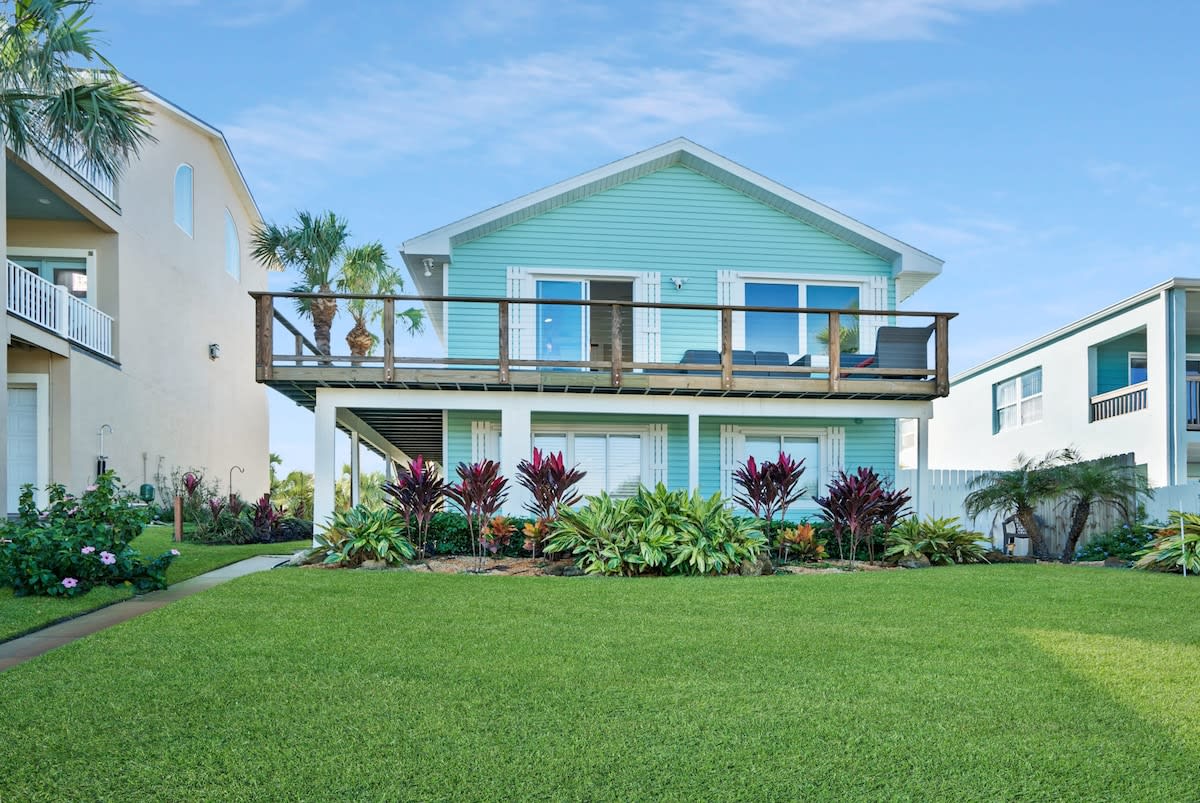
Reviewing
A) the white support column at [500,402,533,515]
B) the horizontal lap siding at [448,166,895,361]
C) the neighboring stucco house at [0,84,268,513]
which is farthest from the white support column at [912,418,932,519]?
the neighboring stucco house at [0,84,268,513]

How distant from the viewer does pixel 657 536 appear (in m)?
10.6

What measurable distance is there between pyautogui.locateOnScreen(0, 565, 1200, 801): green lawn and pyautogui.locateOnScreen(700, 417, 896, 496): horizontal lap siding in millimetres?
7468

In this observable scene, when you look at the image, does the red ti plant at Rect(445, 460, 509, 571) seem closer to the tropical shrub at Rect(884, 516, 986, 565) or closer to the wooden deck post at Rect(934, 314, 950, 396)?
the tropical shrub at Rect(884, 516, 986, 565)

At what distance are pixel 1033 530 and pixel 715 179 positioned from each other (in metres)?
8.03

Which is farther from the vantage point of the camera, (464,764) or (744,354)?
(744,354)

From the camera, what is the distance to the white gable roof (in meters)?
14.8

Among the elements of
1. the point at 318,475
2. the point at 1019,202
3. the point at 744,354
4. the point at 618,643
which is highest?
the point at 1019,202

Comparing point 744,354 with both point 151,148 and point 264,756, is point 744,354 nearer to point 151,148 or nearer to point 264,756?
point 264,756

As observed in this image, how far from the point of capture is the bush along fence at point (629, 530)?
35.1ft

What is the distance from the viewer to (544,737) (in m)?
4.05

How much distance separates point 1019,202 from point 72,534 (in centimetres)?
2015

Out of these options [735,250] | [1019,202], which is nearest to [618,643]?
[735,250]

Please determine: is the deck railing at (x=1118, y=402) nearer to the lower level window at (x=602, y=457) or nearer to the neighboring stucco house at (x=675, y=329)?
the neighboring stucco house at (x=675, y=329)

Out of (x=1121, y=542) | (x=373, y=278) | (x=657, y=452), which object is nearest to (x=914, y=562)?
(x=1121, y=542)
